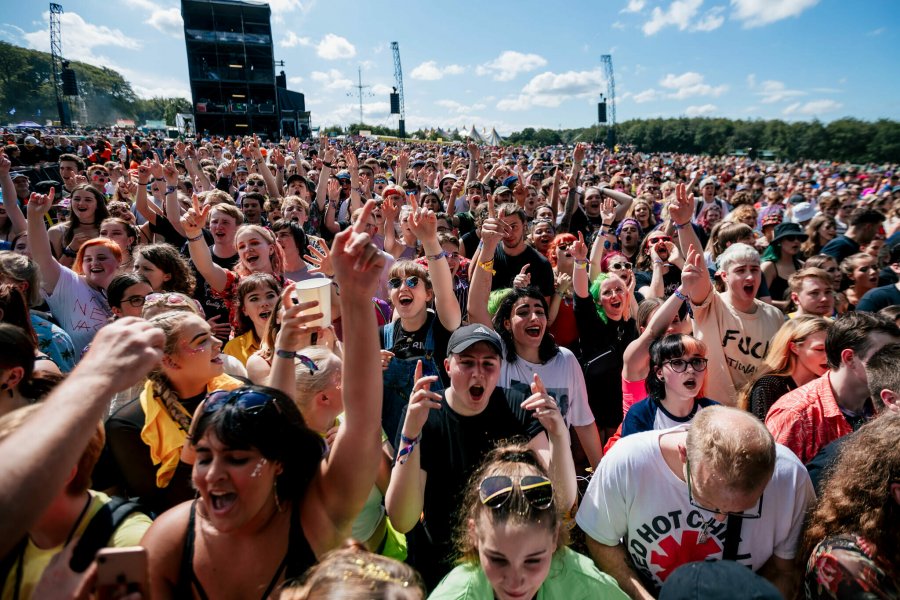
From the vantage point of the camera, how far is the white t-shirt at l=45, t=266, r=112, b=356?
128 inches

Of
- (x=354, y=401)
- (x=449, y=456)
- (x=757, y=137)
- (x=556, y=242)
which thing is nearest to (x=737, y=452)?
(x=449, y=456)

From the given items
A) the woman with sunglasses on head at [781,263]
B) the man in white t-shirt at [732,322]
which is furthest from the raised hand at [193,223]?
the woman with sunglasses on head at [781,263]

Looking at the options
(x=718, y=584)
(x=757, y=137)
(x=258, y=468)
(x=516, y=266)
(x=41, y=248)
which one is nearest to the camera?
(x=718, y=584)

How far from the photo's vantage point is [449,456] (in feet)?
6.99

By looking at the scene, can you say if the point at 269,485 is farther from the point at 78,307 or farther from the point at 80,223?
the point at 80,223

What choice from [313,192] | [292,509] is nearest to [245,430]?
[292,509]

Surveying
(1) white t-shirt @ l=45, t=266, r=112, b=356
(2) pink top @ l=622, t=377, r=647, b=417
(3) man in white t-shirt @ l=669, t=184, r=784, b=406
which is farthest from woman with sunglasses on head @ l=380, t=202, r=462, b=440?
(1) white t-shirt @ l=45, t=266, r=112, b=356

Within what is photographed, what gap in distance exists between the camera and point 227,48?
34469mm

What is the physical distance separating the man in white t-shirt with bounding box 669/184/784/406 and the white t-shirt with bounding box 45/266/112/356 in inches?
153

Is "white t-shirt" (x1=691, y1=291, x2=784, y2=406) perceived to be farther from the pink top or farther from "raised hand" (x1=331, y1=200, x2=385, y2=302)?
"raised hand" (x1=331, y1=200, x2=385, y2=302)

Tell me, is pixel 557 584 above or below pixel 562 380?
below

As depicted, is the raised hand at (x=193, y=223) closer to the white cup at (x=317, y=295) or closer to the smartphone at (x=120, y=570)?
the white cup at (x=317, y=295)

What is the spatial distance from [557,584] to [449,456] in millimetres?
668

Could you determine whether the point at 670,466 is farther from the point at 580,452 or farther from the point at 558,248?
the point at 558,248
